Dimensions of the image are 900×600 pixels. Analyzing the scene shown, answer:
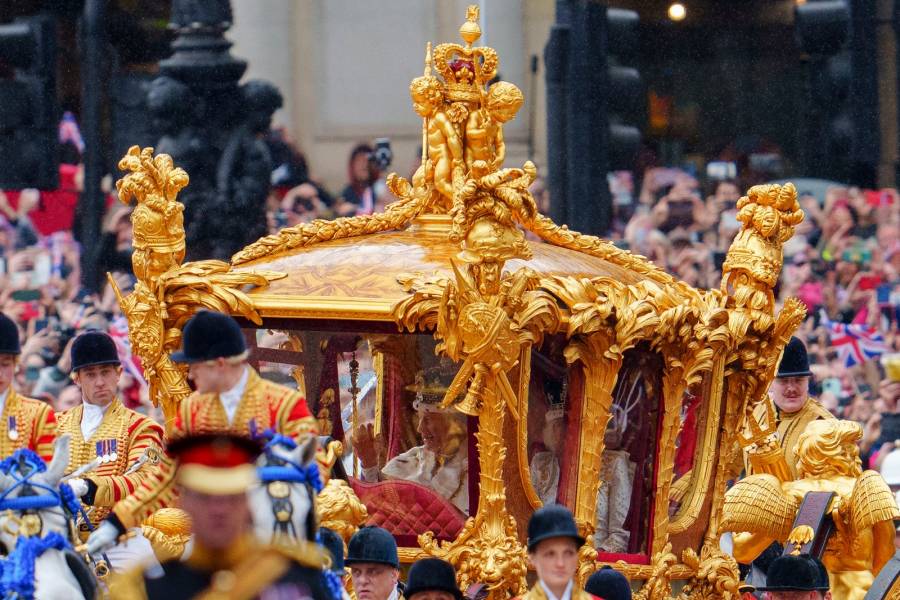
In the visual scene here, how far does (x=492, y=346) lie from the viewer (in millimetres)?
12969

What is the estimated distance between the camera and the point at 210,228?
20.2m

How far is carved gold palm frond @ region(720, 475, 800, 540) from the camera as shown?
48.4 ft

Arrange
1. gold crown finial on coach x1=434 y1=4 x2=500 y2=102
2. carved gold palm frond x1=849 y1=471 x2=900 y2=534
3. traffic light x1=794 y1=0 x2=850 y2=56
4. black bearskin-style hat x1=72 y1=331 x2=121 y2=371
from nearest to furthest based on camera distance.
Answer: black bearskin-style hat x1=72 y1=331 x2=121 y2=371
gold crown finial on coach x1=434 y1=4 x2=500 y2=102
carved gold palm frond x1=849 y1=471 x2=900 y2=534
traffic light x1=794 y1=0 x2=850 y2=56

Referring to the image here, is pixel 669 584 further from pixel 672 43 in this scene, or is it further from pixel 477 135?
pixel 672 43

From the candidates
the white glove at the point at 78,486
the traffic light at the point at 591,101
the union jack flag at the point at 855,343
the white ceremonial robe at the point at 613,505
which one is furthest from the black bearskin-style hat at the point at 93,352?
the traffic light at the point at 591,101

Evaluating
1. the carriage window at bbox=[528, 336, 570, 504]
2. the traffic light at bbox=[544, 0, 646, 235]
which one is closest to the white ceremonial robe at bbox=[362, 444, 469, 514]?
the carriage window at bbox=[528, 336, 570, 504]

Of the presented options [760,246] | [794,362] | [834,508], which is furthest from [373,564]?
[794,362]

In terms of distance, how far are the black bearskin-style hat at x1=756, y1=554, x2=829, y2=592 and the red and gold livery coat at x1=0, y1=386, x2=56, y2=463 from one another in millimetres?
3386

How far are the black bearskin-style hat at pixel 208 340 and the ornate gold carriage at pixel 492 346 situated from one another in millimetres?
2123

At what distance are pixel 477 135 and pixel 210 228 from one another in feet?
20.8

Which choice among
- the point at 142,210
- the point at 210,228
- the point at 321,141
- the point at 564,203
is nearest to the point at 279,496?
the point at 142,210

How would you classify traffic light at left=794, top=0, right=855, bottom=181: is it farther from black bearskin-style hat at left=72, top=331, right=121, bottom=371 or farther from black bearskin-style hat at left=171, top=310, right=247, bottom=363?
black bearskin-style hat at left=171, top=310, right=247, bottom=363

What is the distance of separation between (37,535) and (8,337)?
1.36 m

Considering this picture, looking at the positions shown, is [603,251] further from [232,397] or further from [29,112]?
[29,112]
